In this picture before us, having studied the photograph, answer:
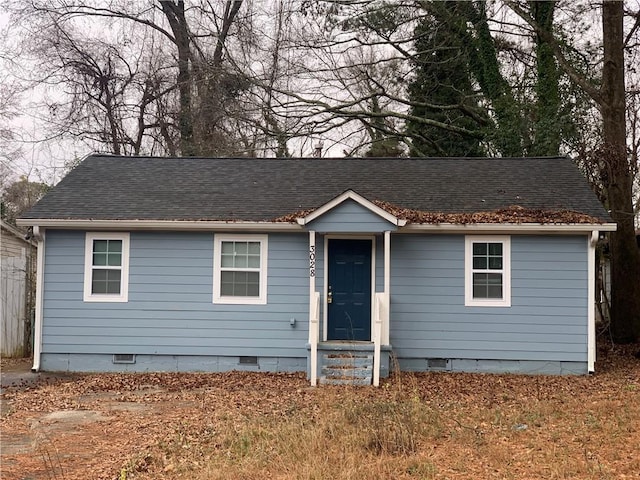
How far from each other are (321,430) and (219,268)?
5.53m

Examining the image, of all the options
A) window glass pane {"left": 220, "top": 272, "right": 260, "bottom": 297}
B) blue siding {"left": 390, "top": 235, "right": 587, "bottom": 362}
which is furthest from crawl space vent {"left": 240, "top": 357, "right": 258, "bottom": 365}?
blue siding {"left": 390, "top": 235, "right": 587, "bottom": 362}

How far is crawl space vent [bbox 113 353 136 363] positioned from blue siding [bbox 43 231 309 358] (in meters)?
0.11

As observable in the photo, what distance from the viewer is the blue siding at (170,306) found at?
10859 millimetres

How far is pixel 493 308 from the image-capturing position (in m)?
10.6

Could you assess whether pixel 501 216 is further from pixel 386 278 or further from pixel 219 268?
pixel 219 268

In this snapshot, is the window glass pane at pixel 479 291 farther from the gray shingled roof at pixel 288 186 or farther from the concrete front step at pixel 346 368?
the concrete front step at pixel 346 368

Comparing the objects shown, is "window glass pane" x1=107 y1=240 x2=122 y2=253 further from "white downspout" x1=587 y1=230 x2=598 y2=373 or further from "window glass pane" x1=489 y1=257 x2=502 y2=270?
"white downspout" x1=587 y1=230 x2=598 y2=373

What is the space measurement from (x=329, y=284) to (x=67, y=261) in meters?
5.03

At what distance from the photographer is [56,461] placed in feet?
18.8

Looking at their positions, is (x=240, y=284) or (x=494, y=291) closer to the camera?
(x=494, y=291)

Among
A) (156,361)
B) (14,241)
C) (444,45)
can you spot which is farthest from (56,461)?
(444,45)

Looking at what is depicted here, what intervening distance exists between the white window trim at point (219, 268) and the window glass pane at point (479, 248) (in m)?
3.90

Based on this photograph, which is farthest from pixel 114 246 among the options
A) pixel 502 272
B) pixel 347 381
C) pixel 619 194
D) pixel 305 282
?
pixel 619 194

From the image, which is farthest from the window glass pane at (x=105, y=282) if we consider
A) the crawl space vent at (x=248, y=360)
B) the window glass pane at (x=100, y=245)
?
the crawl space vent at (x=248, y=360)
